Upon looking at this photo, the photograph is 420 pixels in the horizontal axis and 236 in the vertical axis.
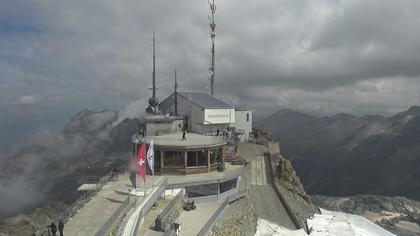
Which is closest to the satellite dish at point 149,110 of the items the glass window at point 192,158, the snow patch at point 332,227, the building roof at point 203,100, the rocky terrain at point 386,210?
the building roof at point 203,100

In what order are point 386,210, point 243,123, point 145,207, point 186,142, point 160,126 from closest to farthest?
point 145,207 < point 186,142 < point 160,126 < point 243,123 < point 386,210

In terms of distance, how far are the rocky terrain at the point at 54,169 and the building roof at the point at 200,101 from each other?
68.5ft

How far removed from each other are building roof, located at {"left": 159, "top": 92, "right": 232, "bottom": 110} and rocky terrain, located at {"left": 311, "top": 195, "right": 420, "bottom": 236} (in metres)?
43.7

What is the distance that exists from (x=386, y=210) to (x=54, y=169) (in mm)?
113965

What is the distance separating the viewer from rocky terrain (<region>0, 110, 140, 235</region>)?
105969mm

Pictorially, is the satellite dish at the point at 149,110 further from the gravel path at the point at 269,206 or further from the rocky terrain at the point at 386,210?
the rocky terrain at the point at 386,210

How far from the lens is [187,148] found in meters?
36.1

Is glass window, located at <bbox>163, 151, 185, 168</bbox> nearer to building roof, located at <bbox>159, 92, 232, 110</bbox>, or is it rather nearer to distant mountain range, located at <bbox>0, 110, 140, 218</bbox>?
building roof, located at <bbox>159, 92, 232, 110</bbox>

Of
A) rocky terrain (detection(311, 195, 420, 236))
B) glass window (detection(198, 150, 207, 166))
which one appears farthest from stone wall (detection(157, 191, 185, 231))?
rocky terrain (detection(311, 195, 420, 236))

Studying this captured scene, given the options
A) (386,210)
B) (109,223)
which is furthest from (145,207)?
(386,210)

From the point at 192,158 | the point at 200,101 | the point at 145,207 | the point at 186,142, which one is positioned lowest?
the point at 145,207

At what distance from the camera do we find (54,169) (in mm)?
157500

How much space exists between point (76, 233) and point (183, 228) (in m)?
7.91

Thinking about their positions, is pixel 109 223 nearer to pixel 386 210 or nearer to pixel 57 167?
pixel 386 210
